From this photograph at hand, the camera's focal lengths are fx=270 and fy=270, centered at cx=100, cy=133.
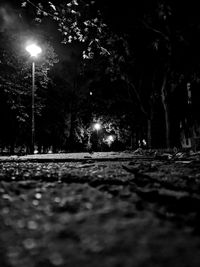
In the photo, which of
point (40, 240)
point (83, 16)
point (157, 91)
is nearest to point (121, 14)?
point (83, 16)

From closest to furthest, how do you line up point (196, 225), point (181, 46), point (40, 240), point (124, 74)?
point (40, 240)
point (196, 225)
point (181, 46)
point (124, 74)

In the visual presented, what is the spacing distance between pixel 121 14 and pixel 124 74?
50.9 feet

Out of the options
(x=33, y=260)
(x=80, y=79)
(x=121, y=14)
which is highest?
(x=80, y=79)

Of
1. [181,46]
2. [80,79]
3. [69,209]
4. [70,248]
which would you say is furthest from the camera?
[80,79]

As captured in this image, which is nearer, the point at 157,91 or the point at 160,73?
the point at 160,73

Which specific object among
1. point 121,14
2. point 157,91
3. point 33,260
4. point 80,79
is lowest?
point 33,260

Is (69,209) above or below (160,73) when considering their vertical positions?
below

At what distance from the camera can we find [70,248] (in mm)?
1144

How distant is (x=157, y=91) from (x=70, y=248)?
25.7 meters

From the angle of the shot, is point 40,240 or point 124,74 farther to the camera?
point 124,74

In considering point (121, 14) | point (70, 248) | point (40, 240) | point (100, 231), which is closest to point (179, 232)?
point (100, 231)

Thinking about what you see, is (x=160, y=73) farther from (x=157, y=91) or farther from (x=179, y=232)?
(x=179, y=232)

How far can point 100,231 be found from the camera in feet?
4.44

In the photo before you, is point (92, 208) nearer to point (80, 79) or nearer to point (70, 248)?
point (70, 248)
